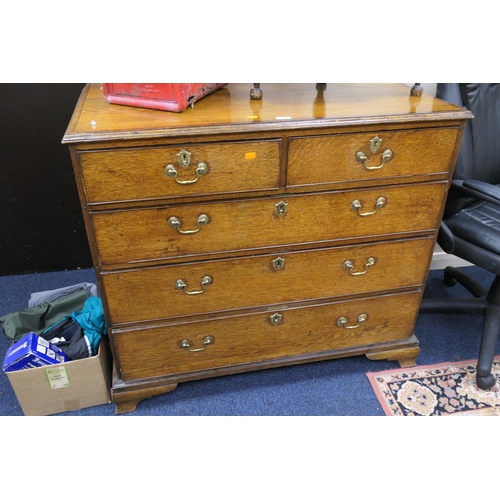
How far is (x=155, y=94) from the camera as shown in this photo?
4.18ft

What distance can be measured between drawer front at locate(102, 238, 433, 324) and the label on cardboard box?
0.95 feet

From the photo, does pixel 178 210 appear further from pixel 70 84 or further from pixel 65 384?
pixel 70 84

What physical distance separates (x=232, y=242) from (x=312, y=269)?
1.03 feet

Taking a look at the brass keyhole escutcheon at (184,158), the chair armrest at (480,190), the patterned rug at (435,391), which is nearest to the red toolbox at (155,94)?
the brass keyhole escutcheon at (184,158)

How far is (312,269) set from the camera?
4.90ft

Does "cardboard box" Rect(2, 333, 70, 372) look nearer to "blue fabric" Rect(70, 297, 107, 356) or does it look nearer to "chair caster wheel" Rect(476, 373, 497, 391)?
"blue fabric" Rect(70, 297, 107, 356)

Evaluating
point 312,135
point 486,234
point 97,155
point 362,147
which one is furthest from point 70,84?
point 486,234

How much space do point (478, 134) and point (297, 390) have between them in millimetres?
1231

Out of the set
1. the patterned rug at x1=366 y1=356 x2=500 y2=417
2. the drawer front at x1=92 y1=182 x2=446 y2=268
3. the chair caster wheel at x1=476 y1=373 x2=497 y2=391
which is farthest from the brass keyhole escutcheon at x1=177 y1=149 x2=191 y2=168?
the chair caster wheel at x1=476 y1=373 x2=497 y2=391

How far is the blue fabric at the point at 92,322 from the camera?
1.58 metres

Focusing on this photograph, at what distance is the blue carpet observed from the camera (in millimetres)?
1627

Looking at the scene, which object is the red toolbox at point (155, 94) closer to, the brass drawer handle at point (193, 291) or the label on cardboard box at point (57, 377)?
the brass drawer handle at point (193, 291)

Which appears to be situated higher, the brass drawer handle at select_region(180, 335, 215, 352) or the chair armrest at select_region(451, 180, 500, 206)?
the chair armrest at select_region(451, 180, 500, 206)

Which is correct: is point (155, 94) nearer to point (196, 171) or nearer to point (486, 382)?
point (196, 171)
